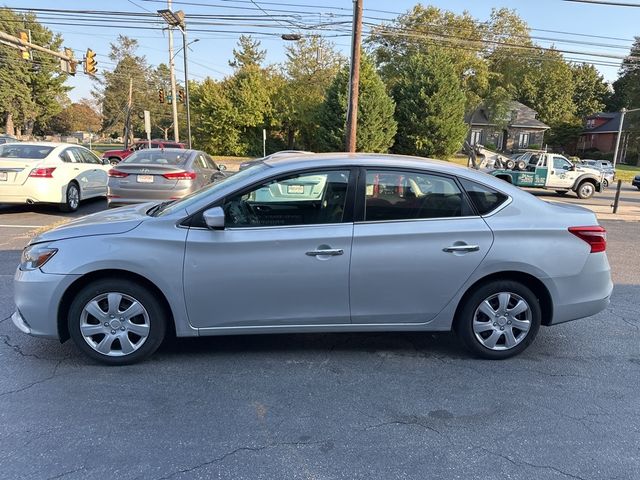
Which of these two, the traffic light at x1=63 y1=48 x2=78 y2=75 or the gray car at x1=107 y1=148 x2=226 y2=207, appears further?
the traffic light at x1=63 y1=48 x2=78 y2=75

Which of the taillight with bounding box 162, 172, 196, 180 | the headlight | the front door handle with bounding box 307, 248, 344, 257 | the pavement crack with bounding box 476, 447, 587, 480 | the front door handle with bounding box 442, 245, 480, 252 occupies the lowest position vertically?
the pavement crack with bounding box 476, 447, 587, 480

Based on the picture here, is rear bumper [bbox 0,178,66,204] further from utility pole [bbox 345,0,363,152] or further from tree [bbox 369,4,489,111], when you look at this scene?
tree [bbox 369,4,489,111]

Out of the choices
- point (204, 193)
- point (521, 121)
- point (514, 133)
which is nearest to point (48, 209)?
point (204, 193)

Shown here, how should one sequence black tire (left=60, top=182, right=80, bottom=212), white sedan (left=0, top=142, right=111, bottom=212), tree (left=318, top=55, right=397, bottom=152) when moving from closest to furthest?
white sedan (left=0, top=142, right=111, bottom=212)
black tire (left=60, top=182, right=80, bottom=212)
tree (left=318, top=55, right=397, bottom=152)

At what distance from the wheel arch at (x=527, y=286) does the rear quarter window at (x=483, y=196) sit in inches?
20.7

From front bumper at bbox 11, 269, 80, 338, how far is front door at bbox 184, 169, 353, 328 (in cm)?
90

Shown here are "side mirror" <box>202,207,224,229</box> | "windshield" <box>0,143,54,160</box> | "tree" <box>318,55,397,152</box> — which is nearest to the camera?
"side mirror" <box>202,207,224,229</box>

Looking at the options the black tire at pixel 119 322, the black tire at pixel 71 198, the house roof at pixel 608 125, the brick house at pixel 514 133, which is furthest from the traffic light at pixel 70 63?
the house roof at pixel 608 125

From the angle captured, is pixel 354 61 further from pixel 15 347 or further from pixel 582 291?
pixel 15 347

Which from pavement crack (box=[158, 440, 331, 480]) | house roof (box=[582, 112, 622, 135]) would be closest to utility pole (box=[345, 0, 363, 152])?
pavement crack (box=[158, 440, 331, 480])

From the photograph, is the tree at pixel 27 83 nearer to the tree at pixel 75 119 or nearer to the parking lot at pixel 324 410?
the tree at pixel 75 119

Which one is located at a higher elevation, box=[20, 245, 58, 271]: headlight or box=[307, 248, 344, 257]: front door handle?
box=[307, 248, 344, 257]: front door handle

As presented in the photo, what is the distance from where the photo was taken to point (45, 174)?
944cm

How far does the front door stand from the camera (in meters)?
3.44
